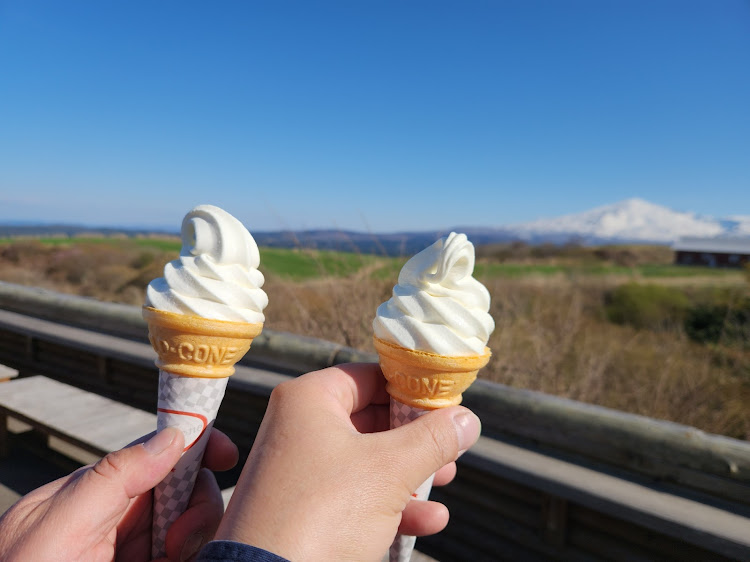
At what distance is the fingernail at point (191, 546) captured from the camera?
137 centimetres

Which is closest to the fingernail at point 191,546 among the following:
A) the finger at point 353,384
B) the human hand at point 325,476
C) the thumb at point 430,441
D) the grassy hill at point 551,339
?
the human hand at point 325,476

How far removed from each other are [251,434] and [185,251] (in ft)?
8.21

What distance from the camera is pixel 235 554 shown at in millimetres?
927

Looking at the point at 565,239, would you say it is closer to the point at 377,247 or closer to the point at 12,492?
the point at 377,247

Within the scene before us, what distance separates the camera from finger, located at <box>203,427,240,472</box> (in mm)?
1559

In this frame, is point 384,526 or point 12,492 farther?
point 12,492

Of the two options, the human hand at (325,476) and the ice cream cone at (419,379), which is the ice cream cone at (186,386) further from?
the ice cream cone at (419,379)

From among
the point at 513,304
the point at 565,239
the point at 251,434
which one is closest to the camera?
the point at 251,434

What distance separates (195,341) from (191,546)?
0.60 meters

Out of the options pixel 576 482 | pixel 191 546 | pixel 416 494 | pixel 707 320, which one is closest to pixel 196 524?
pixel 191 546

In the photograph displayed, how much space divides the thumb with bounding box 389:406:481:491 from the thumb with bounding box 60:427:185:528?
61 cm

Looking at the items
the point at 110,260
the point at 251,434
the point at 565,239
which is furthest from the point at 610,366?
the point at 110,260

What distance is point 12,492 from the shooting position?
3.30 meters

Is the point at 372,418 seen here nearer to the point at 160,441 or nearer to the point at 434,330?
the point at 434,330
